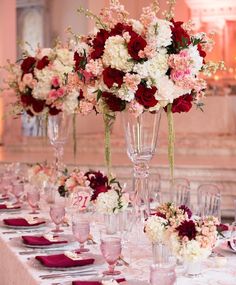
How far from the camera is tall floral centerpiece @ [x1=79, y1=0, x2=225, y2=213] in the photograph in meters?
3.04

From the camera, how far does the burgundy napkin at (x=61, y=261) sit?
284 centimetres

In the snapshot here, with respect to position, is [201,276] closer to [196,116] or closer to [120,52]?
[120,52]

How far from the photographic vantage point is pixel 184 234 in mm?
2607

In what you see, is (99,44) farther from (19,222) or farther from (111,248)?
(19,222)

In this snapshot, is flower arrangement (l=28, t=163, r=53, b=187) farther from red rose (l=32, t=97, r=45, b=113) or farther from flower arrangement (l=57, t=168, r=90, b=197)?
red rose (l=32, t=97, r=45, b=113)

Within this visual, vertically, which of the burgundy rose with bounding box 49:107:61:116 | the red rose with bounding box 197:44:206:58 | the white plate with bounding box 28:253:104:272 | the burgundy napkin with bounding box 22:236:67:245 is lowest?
the white plate with bounding box 28:253:104:272

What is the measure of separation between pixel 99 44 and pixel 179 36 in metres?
0.35

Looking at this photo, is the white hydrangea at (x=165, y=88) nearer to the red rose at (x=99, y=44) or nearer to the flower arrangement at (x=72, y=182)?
the red rose at (x=99, y=44)

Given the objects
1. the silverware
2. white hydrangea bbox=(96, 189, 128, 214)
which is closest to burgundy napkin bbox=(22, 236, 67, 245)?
white hydrangea bbox=(96, 189, 128, 214)

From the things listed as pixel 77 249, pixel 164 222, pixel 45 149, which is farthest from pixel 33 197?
pixel 45 149

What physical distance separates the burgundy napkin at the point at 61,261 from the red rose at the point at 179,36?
3.20 ft

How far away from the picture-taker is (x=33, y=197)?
170 inches

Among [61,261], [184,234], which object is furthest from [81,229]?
[184,234]

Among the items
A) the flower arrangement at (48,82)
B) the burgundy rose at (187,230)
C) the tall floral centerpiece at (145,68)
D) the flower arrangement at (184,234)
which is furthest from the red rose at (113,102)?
the flower arrangement at (48,82)
